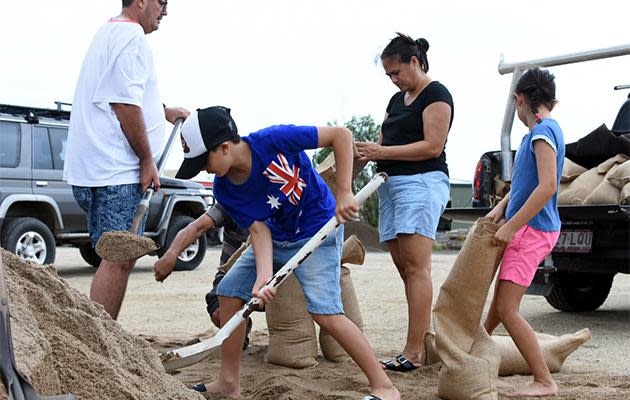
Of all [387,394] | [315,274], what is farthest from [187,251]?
[387,394]

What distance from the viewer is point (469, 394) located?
12.6 feet

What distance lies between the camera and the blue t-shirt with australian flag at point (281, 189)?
383 cm

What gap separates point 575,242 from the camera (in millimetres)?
6668

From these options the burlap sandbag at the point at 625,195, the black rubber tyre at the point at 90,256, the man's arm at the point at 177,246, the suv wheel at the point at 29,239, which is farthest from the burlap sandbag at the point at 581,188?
the black rubber tyre at the point at 90,256

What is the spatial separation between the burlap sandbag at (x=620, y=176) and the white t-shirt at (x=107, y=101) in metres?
3.66

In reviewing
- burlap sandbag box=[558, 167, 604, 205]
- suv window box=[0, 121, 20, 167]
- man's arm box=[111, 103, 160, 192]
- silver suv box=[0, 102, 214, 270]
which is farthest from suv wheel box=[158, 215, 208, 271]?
man's arm box=[111, 103, 160, 192]

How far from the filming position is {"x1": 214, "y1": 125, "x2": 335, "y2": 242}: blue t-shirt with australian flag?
3.83 m

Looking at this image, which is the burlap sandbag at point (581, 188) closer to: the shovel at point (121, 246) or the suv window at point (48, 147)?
the shovel at point (121, 246)

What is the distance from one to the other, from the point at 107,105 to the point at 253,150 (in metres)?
0.92

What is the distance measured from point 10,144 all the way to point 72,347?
8412 mm

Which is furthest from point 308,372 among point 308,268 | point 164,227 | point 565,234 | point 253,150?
point 164,227

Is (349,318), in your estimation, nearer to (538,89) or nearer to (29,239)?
(538,89)

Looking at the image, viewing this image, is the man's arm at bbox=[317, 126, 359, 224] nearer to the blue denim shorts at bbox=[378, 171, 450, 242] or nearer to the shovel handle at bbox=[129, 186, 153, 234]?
the blue denim shorts at bbox=[378, 171, 450, 242]

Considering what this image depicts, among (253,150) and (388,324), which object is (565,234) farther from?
(253,150)
